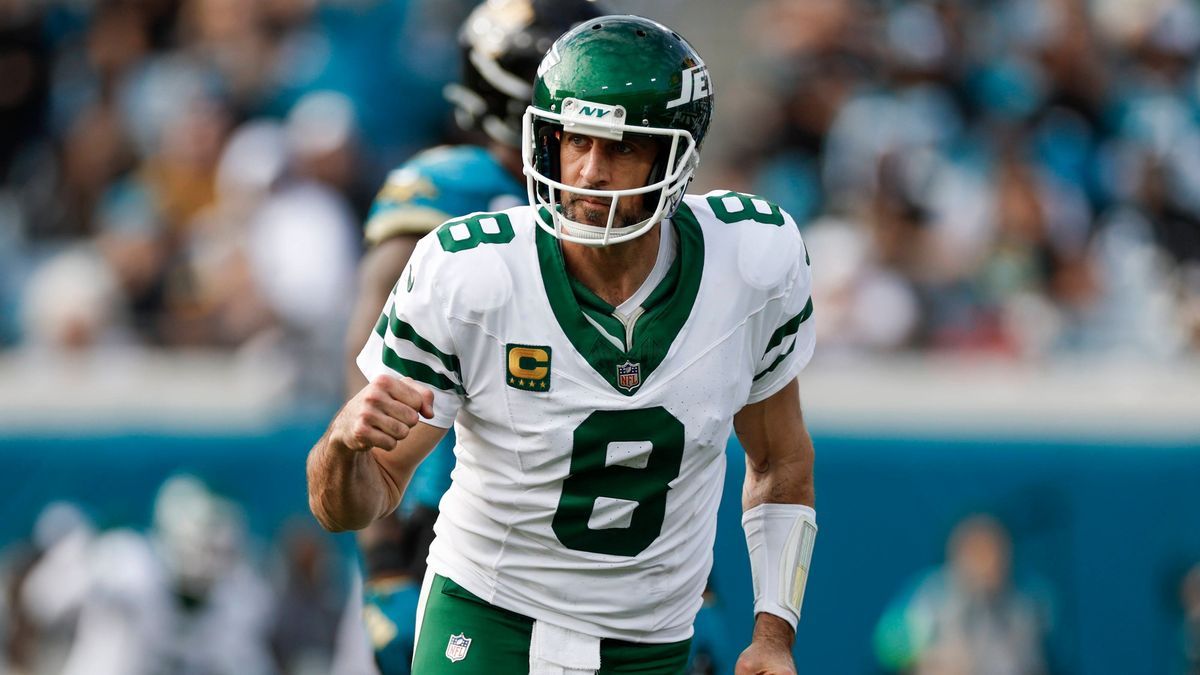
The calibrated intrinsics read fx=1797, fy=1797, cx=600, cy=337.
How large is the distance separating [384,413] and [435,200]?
145 cm

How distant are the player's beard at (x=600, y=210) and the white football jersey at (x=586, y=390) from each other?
10cm

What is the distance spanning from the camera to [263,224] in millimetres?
8742

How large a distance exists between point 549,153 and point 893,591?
4567 millimetres

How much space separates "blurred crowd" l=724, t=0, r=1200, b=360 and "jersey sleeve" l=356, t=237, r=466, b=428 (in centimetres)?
507

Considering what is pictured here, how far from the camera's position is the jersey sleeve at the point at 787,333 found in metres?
3.46

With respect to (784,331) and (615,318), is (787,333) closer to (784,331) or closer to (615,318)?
(784,331)

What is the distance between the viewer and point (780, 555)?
142 inches

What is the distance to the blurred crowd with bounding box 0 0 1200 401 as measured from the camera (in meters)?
8.41

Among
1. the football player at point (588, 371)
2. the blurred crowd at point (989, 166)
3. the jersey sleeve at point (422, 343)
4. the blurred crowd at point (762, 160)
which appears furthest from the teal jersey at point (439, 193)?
the blurred crowd at point (989, 166)

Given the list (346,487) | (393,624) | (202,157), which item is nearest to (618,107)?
(346,487)

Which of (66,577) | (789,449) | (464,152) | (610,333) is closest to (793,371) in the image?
(789,449)

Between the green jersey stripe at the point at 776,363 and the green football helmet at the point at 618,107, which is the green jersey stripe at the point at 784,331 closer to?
the green jersey stripe at the point at 776,363

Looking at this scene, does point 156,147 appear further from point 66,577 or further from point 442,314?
point 442,314

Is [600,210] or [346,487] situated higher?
[600,210]
